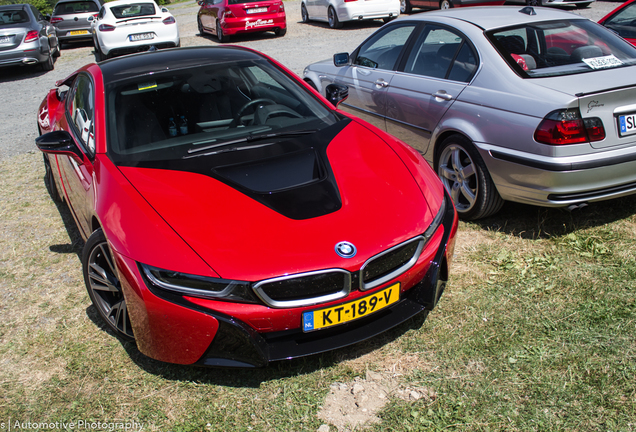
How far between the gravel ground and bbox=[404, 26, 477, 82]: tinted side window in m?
5.39

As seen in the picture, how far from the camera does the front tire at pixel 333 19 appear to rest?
15.5 metres

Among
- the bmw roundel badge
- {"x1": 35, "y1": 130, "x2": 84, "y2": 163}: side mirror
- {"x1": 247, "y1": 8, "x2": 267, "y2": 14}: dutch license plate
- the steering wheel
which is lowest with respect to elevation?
the bmw roundel badge

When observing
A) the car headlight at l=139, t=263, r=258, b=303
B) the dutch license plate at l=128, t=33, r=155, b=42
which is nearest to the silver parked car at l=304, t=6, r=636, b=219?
the car headlight at l=139, t=263, r=258, b=303

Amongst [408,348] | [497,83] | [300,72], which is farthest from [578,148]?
[300,72]

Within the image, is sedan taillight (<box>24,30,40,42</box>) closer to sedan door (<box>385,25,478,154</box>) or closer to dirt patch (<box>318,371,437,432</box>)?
sedan door (<box>385,25,478,154</box>)

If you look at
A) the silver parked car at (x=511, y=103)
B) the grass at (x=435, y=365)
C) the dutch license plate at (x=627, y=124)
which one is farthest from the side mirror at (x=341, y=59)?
the dutch license plate at (x=627, y=124)

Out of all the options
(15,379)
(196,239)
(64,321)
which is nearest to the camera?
(196,239)

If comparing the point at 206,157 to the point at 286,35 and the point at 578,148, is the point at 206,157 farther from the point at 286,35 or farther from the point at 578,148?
the point at 286,35

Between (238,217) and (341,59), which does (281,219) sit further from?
(341,59)

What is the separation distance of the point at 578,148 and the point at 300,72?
7381 millimetres

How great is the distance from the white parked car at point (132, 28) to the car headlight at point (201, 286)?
1197cm

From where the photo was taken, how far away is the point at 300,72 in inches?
396

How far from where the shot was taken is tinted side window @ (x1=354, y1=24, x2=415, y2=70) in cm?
478

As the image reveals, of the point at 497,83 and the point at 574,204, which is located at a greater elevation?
the point at 497,83
